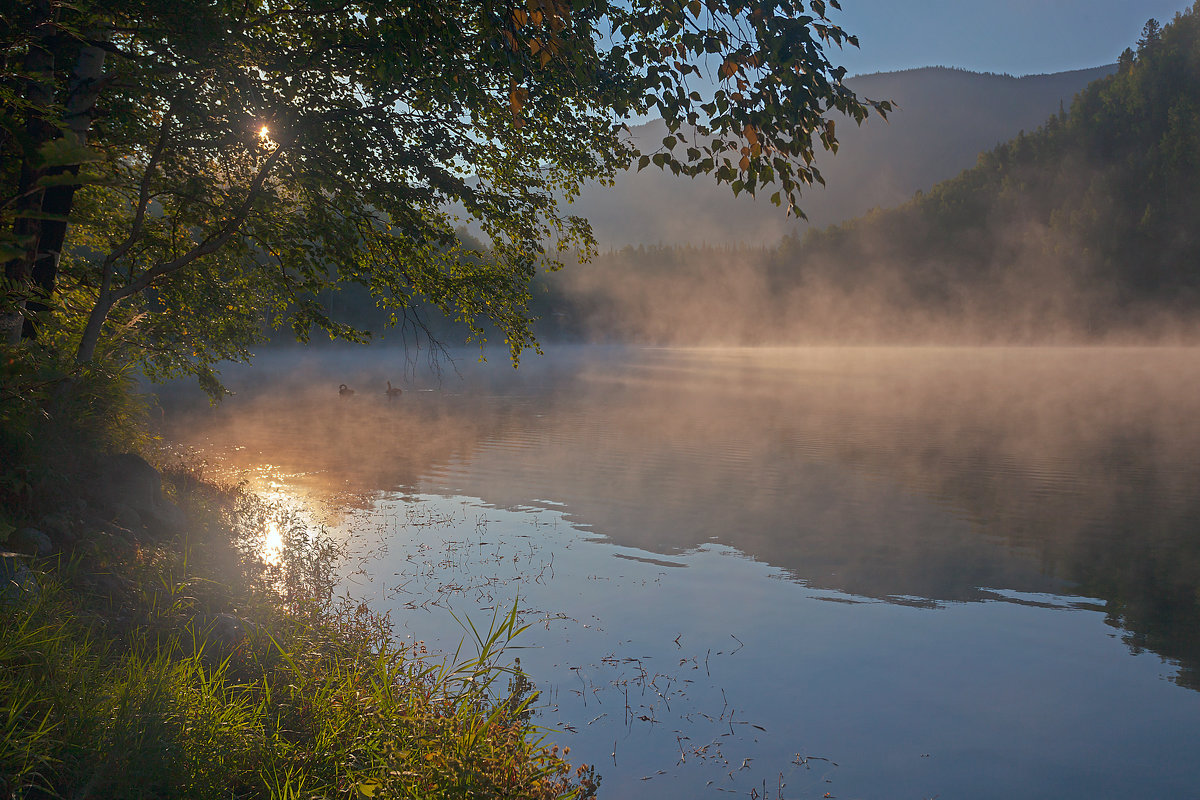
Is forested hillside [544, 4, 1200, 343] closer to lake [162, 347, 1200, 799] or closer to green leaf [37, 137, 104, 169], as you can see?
lake [162, 347, 1200, 799]

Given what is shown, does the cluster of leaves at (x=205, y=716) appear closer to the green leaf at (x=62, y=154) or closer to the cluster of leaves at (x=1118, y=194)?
the green leaf at (x=62, y=154)

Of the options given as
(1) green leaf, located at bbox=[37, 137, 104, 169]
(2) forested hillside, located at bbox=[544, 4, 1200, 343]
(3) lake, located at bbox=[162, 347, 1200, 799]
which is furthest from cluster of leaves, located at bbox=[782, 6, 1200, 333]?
(1) green leaf, located at bbox=[37, 137, 104, 169]

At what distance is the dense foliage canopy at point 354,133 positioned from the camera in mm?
5562

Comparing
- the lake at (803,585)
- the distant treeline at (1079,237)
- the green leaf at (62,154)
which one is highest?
the distant treeline at (1079,237)

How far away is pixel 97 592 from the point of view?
22.2ft

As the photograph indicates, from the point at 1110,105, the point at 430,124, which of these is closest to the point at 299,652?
the point at 430,124

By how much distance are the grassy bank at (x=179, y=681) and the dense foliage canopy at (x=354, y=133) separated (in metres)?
2.09

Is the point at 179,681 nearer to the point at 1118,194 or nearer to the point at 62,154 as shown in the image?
the point at 62,154

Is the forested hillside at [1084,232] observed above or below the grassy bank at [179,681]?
above

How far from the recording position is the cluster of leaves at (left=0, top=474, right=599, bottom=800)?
407cm

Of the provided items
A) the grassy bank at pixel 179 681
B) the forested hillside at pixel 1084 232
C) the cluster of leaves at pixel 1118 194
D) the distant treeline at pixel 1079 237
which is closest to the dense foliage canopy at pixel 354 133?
the grassy bank at pixel 179 681

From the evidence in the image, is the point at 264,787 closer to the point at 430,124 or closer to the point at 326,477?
the point at 430,124

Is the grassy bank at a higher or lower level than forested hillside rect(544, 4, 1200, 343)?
lower

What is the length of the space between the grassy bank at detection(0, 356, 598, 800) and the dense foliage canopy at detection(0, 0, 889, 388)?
209 centimetres
